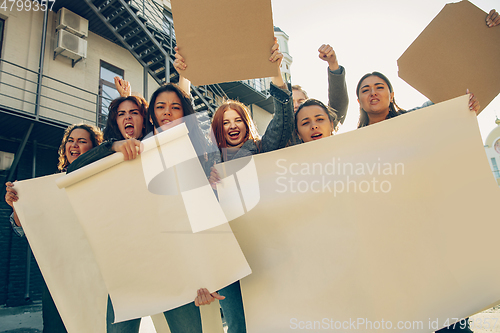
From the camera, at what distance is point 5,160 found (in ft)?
20.2

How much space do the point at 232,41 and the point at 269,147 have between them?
2.14 ft

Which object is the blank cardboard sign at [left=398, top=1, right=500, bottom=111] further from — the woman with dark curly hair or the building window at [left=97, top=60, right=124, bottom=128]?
the building window at [left=97, top=60, right=124, bottom=128]

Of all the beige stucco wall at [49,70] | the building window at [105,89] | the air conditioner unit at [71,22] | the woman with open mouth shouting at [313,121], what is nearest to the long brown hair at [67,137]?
the woman with open mouth shouting at [313,121]

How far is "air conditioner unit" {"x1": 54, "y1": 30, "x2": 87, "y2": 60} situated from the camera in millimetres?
6902

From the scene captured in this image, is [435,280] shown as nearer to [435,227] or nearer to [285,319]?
[435,227]

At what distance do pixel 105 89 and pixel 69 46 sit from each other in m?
1.31

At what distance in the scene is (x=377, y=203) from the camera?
148cm

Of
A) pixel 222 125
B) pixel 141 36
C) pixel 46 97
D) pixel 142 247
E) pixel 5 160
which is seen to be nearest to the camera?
pixel 142 247

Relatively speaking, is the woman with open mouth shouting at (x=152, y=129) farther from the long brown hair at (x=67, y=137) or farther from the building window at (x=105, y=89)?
the building window at (x=105, y=89)

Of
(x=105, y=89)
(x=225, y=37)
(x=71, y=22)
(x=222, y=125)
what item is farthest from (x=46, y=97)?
(x=225, y=37)

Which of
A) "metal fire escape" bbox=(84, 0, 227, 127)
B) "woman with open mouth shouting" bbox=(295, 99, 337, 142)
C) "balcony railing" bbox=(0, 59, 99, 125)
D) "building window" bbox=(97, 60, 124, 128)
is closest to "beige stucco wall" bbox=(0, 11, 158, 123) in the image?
"balcony railing" bbox=(0, 59, 99, 125)

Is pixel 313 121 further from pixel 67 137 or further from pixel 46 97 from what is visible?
pixel 46 97

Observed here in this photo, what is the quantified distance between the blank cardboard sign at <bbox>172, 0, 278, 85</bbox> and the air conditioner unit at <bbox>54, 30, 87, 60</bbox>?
694cm

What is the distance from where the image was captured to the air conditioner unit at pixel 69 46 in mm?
6902
